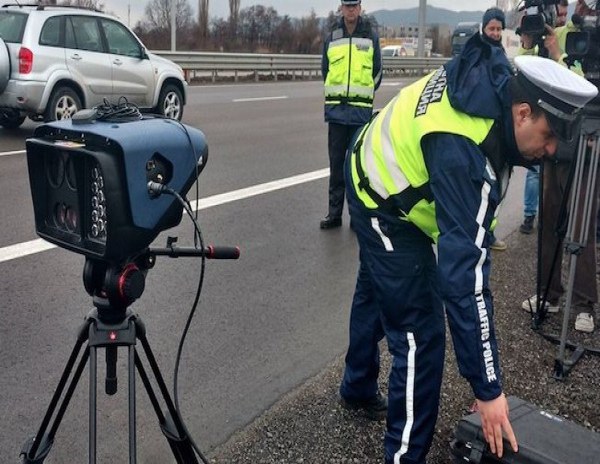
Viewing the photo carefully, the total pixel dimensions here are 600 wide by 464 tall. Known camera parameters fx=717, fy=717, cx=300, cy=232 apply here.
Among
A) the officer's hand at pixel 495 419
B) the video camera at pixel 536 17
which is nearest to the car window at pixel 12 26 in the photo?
the video camera at pixel 536 17

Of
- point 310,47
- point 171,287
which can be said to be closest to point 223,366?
point 171,287

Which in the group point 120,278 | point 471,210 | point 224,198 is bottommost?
point 224,198

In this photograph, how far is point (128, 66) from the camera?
36.0 ft

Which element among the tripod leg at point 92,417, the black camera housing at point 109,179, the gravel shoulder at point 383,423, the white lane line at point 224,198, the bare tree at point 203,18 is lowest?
the gravel shoulder at point 383,423

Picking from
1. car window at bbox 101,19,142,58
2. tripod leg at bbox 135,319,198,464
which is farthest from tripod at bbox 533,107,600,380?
car window at bbox 101,19,142,58

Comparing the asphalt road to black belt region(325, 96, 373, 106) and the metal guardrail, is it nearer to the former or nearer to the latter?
black belt region(325, 96, 373, 106)

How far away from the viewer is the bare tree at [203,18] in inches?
1431

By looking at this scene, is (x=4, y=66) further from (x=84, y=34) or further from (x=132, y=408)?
(x=132, y=408)

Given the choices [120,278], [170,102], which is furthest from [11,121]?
[120,278]

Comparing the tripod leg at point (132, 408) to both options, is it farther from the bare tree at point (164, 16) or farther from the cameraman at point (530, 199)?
the bare tree at point (164, 16)

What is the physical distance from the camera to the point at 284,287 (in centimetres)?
496

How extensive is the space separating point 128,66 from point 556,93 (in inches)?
380

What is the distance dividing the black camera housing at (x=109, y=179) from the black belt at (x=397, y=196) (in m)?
0.78

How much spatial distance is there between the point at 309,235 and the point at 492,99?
402 cm
